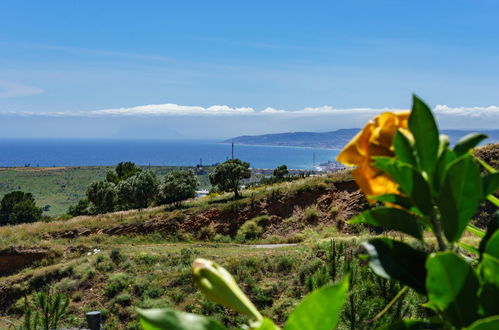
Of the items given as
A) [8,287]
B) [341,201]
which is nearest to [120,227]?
[8,287]

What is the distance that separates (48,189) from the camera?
3177 inches

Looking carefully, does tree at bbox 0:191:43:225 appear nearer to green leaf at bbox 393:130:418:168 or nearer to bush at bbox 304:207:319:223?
bush at bbox 304:207:319:223

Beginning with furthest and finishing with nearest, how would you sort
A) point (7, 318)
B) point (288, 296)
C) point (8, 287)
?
point (8, 287) < point (7, 318) < point (288, 296)

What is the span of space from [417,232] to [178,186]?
23399 millimetres

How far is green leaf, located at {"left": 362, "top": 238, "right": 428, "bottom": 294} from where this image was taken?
1.81 feet

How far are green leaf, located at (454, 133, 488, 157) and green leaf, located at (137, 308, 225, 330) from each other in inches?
13.5

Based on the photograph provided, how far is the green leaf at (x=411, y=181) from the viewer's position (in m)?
0.50

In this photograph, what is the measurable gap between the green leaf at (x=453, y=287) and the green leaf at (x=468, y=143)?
0.16m

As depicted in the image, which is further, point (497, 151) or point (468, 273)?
point (497, 151)

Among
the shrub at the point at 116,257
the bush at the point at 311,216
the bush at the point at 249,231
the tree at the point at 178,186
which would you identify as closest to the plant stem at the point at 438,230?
the shrub at the point at 116,257

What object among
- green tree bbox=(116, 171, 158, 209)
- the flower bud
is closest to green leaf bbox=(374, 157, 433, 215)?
the flower bud

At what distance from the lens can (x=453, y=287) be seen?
0.44m

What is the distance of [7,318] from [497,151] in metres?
20.0

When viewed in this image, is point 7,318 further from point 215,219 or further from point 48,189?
point 48,189
